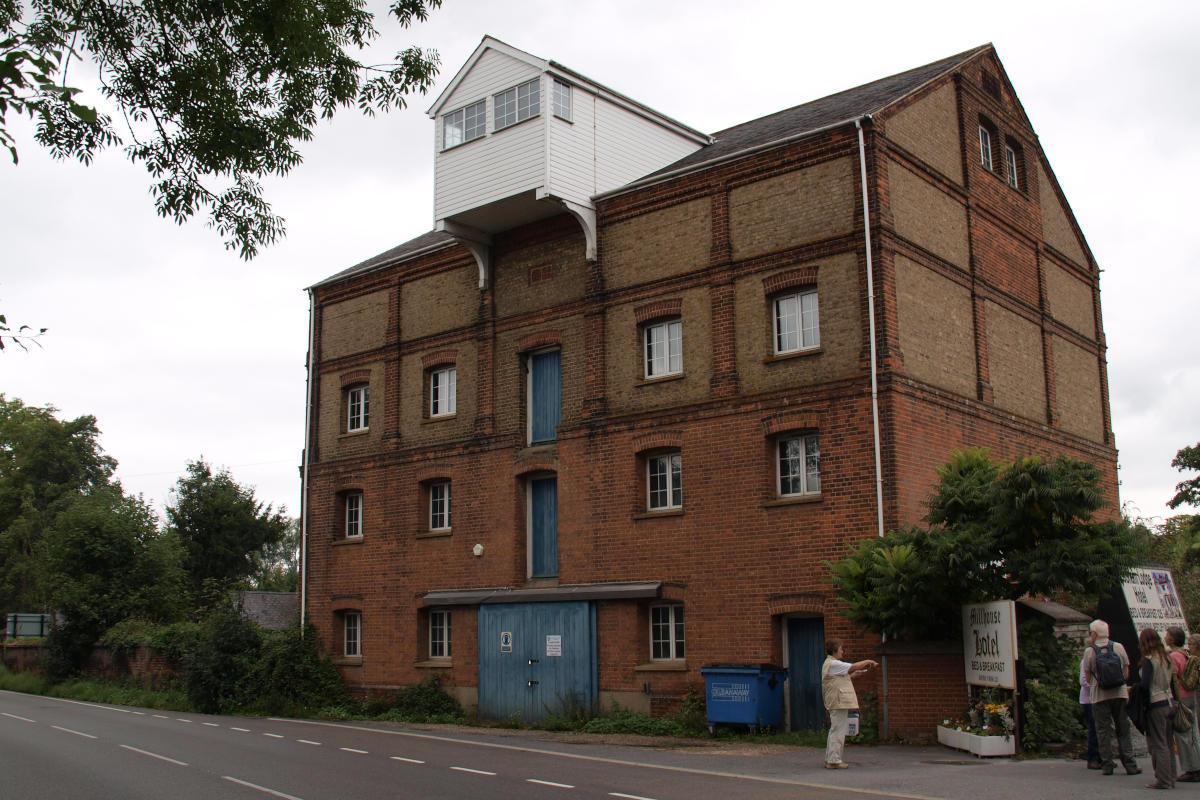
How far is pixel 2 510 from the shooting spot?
6281 centimetres

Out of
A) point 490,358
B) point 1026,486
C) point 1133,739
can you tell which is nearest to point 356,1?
point 1026,486

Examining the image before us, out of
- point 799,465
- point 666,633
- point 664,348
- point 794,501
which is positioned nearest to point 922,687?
point 794,501

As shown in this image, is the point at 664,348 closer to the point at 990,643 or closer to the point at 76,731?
the point at 990,643

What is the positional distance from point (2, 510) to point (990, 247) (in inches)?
2212

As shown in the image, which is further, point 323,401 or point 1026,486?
point 323,401

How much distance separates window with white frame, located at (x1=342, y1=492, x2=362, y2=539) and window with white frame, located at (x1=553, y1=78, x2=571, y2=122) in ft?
35.4

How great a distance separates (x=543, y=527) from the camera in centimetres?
2483

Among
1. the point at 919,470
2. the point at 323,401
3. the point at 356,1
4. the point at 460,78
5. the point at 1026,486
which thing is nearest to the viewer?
the point at 356,1

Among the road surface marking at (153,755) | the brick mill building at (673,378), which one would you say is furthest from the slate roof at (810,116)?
the road surface marking at (153,755)

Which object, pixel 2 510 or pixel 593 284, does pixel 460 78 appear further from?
pixel 2 510

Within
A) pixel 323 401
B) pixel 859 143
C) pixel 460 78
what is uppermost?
pixel 460 78

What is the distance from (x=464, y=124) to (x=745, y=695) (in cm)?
1370

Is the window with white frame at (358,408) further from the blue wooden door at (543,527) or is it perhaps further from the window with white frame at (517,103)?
the window with white frame at (517,103)

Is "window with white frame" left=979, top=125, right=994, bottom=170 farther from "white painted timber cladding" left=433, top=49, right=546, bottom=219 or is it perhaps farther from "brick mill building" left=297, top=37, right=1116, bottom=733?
"white painted timber cladding" left=433, top=49, right=546, bottom=219
